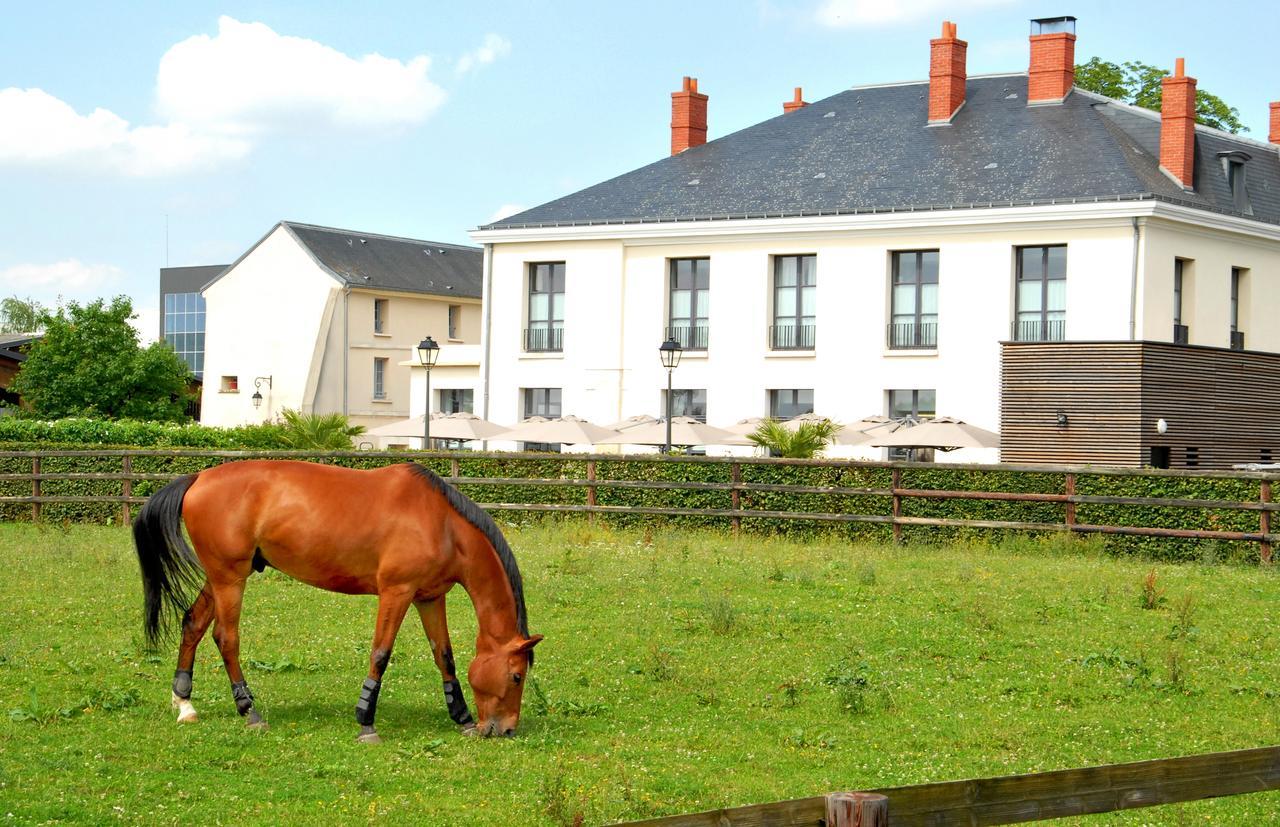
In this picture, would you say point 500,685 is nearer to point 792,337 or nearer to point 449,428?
point 449,428

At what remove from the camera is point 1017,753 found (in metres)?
9.84

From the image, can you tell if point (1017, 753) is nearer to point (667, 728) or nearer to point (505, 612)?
point (667, 728)

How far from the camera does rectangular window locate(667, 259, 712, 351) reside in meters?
44.1

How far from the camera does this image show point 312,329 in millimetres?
64438

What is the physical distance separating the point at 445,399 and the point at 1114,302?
1047 inches

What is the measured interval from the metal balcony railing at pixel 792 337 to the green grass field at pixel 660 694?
24251 millimetres

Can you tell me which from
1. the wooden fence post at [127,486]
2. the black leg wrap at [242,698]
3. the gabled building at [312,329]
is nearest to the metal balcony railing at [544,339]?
the gabled building at [312,329]

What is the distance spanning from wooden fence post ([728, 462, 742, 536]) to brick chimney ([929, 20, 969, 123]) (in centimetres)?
2313

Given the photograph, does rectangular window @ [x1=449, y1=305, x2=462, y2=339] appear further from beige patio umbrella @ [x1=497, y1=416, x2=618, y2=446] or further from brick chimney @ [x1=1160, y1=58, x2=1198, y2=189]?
brick chimney @ [x1=1160, y1=58, x2=1198, y2=189]

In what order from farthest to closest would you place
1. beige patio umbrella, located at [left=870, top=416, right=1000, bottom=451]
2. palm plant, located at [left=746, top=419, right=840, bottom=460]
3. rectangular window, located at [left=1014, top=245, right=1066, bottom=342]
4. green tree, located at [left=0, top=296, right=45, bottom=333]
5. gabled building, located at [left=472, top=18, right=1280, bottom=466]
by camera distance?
green tree, located at [left=0, top=296, right=45, bottom=333], rectangular window, located at [left=1014, top=245, right=1066, bottom=342], gabled building, located at [left=472, top=18, right=1280, bottom=466], beige patio umbrella, located at [left=870, top=416, right=1000, bottom=451], palm plant, located at [left=746, top=419, right=840, bottom=460]

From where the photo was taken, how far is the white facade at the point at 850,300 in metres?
38.5

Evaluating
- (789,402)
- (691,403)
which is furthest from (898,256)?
(691,403)

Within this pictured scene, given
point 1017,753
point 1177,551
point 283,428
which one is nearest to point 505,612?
point 1017,753

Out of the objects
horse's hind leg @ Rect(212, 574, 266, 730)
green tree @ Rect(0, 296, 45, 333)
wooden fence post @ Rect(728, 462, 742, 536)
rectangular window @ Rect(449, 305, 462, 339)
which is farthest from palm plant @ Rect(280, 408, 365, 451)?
green tree @ Rect(0, 296, 45, 333)
